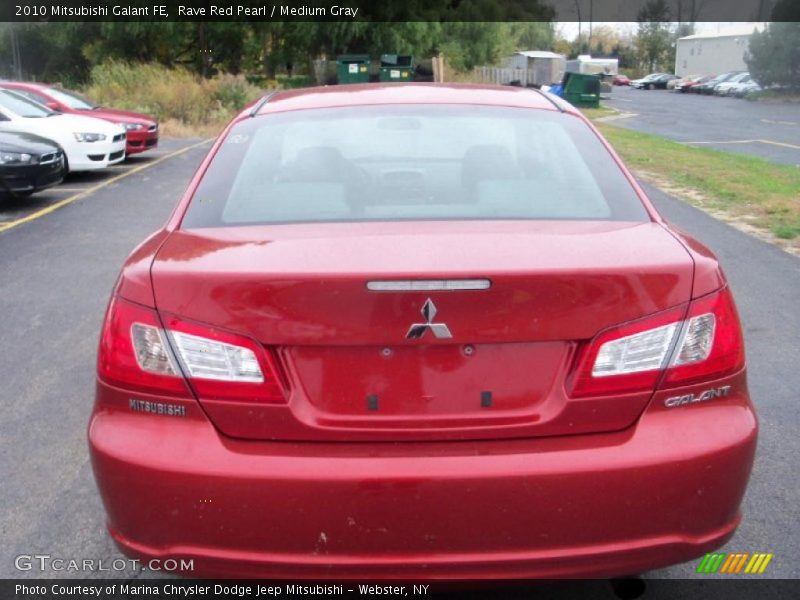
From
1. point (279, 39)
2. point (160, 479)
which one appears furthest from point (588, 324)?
point (279, 39)

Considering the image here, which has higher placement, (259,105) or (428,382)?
(259,105)

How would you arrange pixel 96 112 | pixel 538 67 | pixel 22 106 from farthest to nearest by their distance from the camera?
pixel 538 67, pixel 96 112, pixel 22 106

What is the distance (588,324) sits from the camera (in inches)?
88.4

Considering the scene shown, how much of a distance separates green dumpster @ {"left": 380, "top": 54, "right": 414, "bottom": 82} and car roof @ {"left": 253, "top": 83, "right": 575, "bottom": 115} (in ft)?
112

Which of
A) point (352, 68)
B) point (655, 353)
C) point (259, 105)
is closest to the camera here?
point (655, 353)

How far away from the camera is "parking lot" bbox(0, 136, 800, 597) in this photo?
326 centimetres

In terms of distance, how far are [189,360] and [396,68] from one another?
37.8 meters

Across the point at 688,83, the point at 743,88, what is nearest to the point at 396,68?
the point at 743,88

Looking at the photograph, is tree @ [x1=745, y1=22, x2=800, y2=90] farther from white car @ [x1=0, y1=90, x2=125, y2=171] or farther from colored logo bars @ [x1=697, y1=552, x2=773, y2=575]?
colored logo bars @ [x1=697, y1=552, x2=773, y2=575]

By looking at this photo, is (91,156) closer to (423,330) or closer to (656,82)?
(423,330)

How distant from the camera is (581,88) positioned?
39.2m

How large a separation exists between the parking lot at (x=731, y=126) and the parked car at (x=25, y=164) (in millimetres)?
14053

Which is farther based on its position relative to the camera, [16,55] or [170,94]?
[16,55]

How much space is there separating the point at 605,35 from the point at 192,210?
Answer: 482 feet
